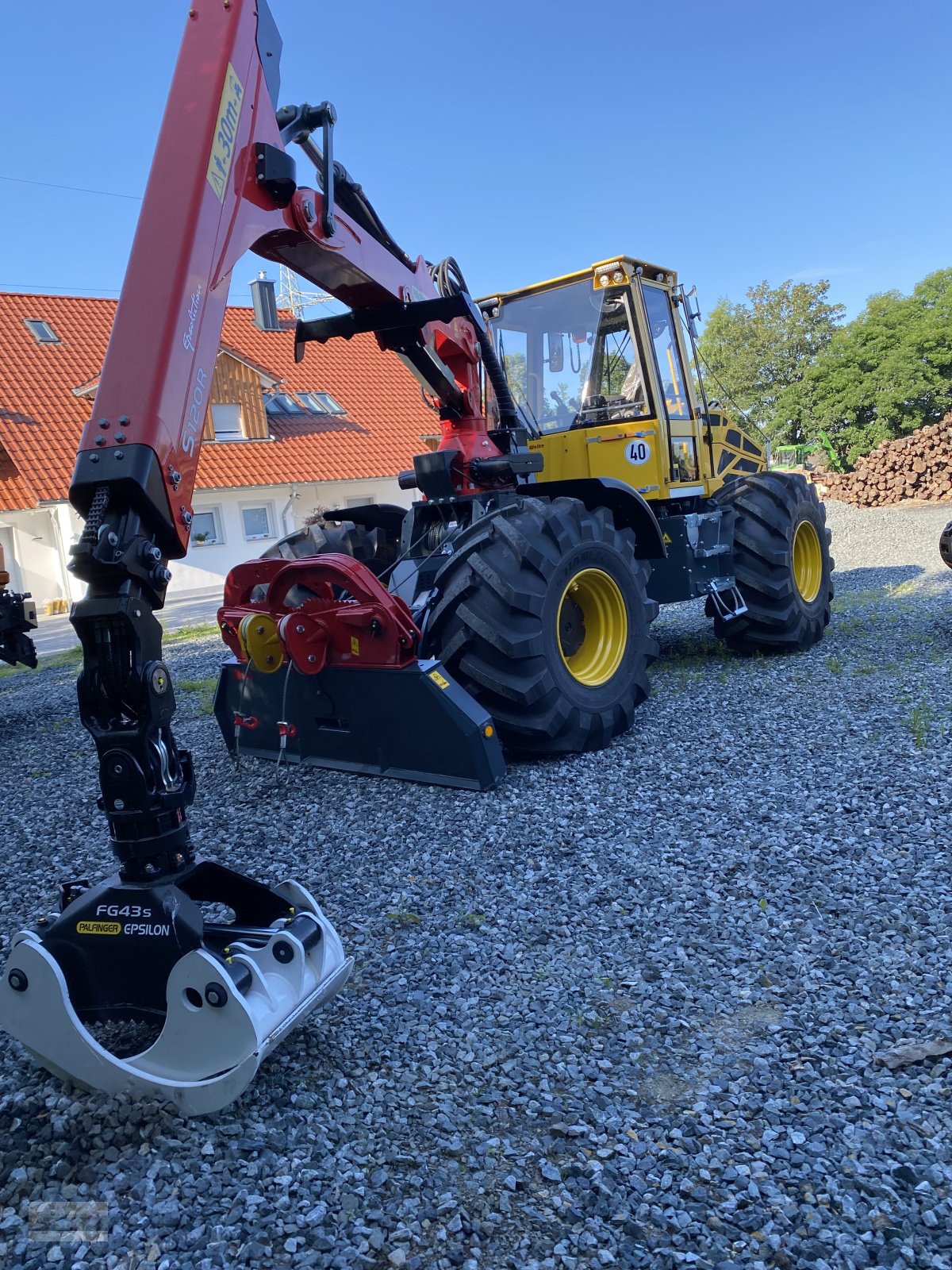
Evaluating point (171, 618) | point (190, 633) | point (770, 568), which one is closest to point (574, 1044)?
point (770, 568)

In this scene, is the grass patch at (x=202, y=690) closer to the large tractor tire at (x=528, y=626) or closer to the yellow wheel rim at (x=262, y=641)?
the yellow wheel rim at (x=262, y=641)

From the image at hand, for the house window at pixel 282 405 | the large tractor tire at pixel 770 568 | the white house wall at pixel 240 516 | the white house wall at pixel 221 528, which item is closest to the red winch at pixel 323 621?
the large tractor tire at pixel 770 568

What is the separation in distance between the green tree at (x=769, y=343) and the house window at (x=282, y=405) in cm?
2268

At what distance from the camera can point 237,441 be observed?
64.1 feet

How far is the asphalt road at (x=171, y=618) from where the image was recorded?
44.3 feet

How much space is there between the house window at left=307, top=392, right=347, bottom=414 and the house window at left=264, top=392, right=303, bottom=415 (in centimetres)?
37

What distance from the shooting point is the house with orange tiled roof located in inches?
677

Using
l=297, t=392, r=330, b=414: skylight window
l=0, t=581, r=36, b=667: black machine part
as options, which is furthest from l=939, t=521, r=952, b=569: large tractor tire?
l=297, t=392, r=330, b=414: skylight window

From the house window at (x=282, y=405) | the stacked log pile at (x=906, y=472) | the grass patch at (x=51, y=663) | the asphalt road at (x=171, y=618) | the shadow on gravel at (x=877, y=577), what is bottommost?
the shadow on gravel at (x=877, y=577)

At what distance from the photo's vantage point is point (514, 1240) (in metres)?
1.79

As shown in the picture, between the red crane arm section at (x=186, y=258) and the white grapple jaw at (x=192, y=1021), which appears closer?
the white grapple jaw at (x=192, y=1021)

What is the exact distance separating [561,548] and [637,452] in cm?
206

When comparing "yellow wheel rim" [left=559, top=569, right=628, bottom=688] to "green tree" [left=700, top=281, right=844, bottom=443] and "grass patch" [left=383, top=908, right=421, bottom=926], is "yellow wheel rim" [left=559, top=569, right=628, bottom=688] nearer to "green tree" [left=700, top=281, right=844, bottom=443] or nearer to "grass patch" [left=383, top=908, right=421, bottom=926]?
"grass patch" [left=383, top=908, right=421, bottom=926]

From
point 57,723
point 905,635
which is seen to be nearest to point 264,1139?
point 57,723
